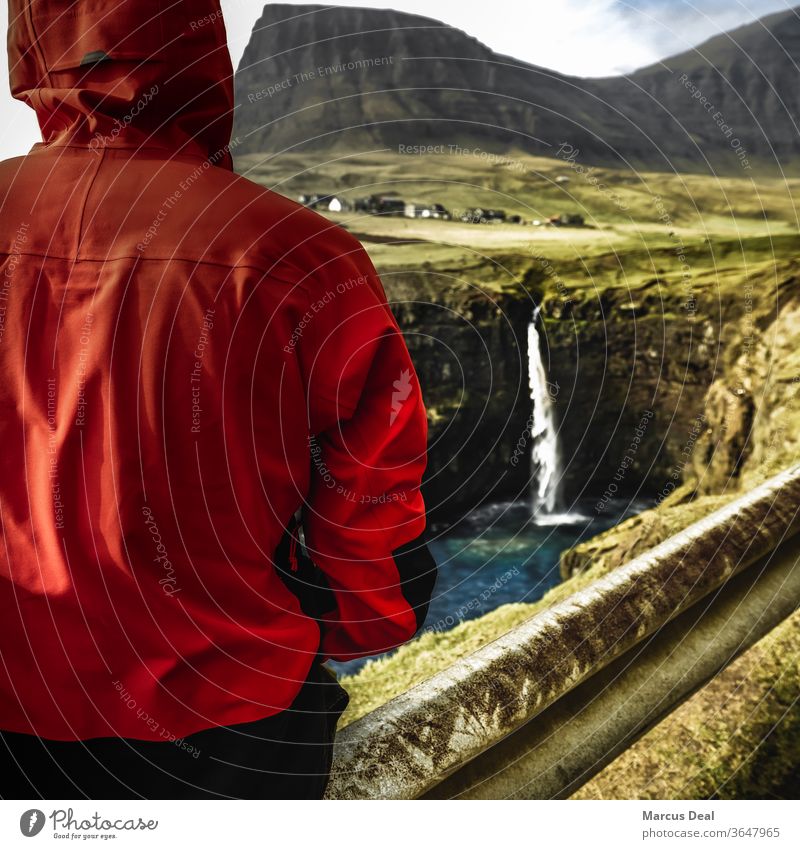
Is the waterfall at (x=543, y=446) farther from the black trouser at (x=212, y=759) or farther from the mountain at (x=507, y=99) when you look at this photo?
the black trouser at (x=212, y=759)

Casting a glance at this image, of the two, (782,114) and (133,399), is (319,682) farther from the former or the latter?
(782,114)

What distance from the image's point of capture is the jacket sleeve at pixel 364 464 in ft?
2.94

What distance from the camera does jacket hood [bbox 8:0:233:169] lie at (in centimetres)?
87

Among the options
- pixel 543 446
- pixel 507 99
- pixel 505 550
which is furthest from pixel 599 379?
pixel 507 99

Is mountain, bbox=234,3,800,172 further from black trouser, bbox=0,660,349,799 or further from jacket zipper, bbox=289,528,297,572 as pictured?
black trouser, bbox=0,660,349,799

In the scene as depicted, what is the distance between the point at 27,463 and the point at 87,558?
5.2 inches

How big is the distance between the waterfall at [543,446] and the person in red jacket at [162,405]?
20.4ft

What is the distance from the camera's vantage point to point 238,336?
862 mm

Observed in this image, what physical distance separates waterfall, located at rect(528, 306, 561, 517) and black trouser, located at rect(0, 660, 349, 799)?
20.2 ft

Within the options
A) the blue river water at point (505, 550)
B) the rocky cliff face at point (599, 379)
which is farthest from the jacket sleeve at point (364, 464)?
the blue river water at point (505, 550)

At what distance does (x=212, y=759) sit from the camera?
38.1 inches

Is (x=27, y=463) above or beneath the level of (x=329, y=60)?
beneath

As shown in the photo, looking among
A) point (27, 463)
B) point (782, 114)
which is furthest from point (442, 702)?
point (782, 114)

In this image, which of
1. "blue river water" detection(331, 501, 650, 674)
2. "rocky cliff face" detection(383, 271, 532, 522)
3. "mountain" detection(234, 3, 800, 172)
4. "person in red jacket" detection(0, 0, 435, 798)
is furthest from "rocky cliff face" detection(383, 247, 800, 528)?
"person in red jacket" detection(0, 0, 435, 798)
